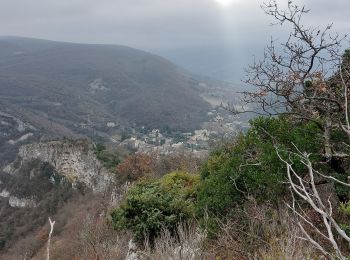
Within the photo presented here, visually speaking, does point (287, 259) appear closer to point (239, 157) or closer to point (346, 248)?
point (346, 248)

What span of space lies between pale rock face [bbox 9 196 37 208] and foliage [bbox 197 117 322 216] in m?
52.1

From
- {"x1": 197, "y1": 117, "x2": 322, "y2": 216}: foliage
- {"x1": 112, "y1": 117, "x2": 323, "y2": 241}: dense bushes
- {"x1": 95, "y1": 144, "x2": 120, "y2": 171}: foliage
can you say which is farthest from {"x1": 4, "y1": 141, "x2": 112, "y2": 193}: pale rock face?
{"x1": 197, "y1": 117, "x2": 322, "y2": 216}: foliage

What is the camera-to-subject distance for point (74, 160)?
6247 centimetres

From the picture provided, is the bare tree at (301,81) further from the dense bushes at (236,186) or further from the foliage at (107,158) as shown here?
the foliage at (107,158)

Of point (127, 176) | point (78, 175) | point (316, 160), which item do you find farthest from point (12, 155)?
point (316, 160)

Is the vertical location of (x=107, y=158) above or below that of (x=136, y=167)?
below

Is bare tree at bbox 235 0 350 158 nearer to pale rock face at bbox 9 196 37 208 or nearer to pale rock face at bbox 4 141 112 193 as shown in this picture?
pale rock face at bbox 4 141 112 193

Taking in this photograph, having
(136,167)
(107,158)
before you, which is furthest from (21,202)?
(136,167)

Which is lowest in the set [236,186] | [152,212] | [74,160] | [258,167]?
[74,160]

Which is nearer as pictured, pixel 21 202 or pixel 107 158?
pixel 107 158

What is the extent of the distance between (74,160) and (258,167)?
52741 mm

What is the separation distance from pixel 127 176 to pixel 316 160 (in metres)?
34.0

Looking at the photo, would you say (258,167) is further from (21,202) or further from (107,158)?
(21,202)

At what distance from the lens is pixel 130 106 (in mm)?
179250
